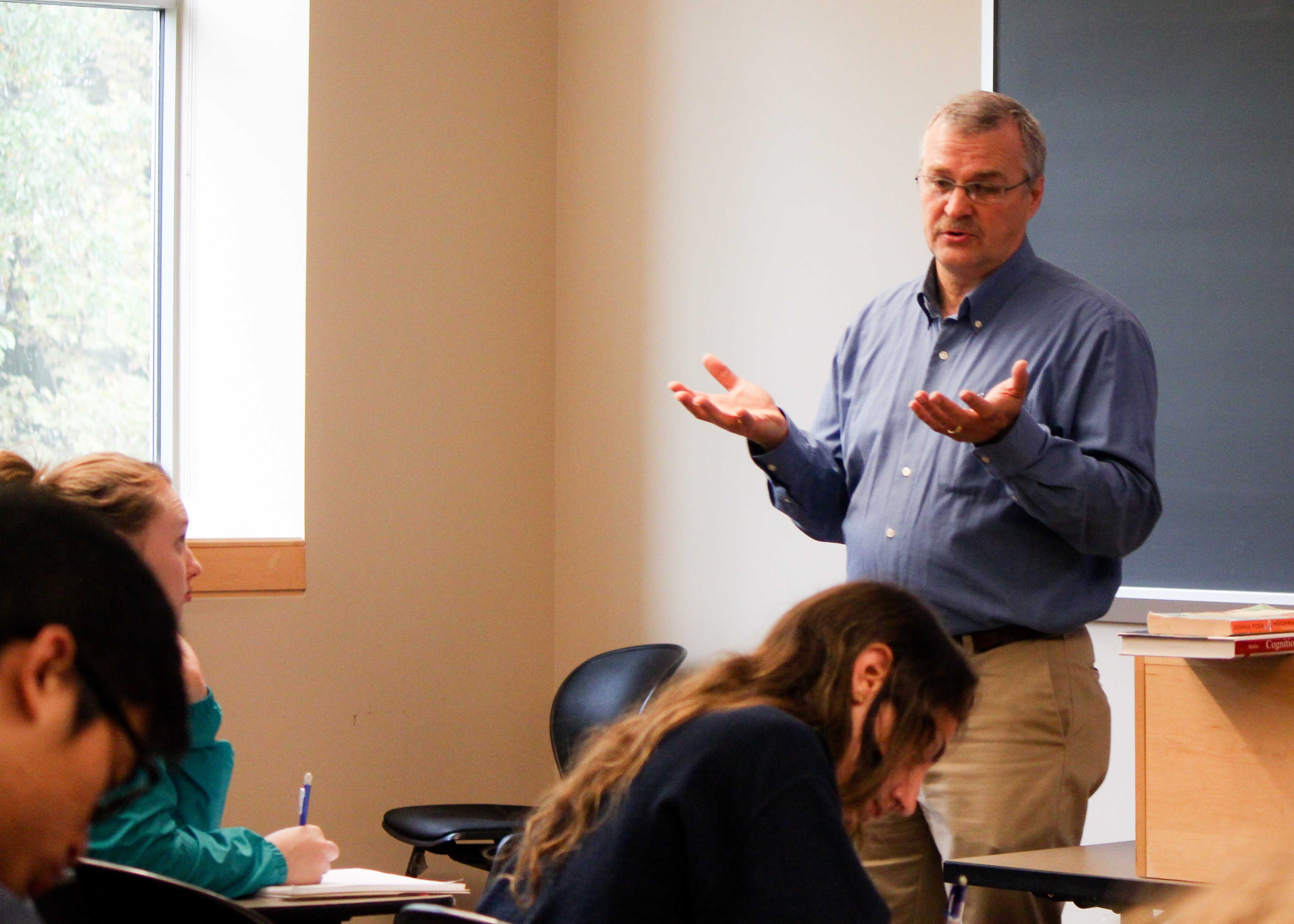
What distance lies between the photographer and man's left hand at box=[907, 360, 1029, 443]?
78.7 inches

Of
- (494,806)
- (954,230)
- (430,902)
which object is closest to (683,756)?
(430,902)

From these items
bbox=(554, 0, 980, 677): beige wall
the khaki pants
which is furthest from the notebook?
bbox=(554, 0, 980, 677): beige wall

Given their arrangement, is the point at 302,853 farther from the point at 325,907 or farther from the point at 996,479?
the point at 996,479

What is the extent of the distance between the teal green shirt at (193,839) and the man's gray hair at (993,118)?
153 centimetres

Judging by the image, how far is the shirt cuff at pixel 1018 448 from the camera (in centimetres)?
203

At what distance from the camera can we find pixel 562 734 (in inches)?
146

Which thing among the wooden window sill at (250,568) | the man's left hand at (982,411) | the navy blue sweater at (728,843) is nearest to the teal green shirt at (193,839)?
the navy blue sweater at (728,843)

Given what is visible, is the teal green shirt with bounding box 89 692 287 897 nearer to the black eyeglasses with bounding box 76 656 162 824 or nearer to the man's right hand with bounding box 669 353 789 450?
the man's right hand with bounding box 669 353 789 450

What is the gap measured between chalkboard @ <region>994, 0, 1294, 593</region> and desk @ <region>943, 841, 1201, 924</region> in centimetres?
101

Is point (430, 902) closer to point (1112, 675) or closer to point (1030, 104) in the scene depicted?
point (1112, 675)

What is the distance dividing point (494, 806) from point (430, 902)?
1845mm

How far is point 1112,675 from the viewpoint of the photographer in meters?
2.91

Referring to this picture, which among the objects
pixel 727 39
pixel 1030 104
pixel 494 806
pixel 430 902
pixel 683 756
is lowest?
pixel 494 806

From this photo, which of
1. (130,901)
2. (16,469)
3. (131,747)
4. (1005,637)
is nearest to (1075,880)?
(1005,637)
